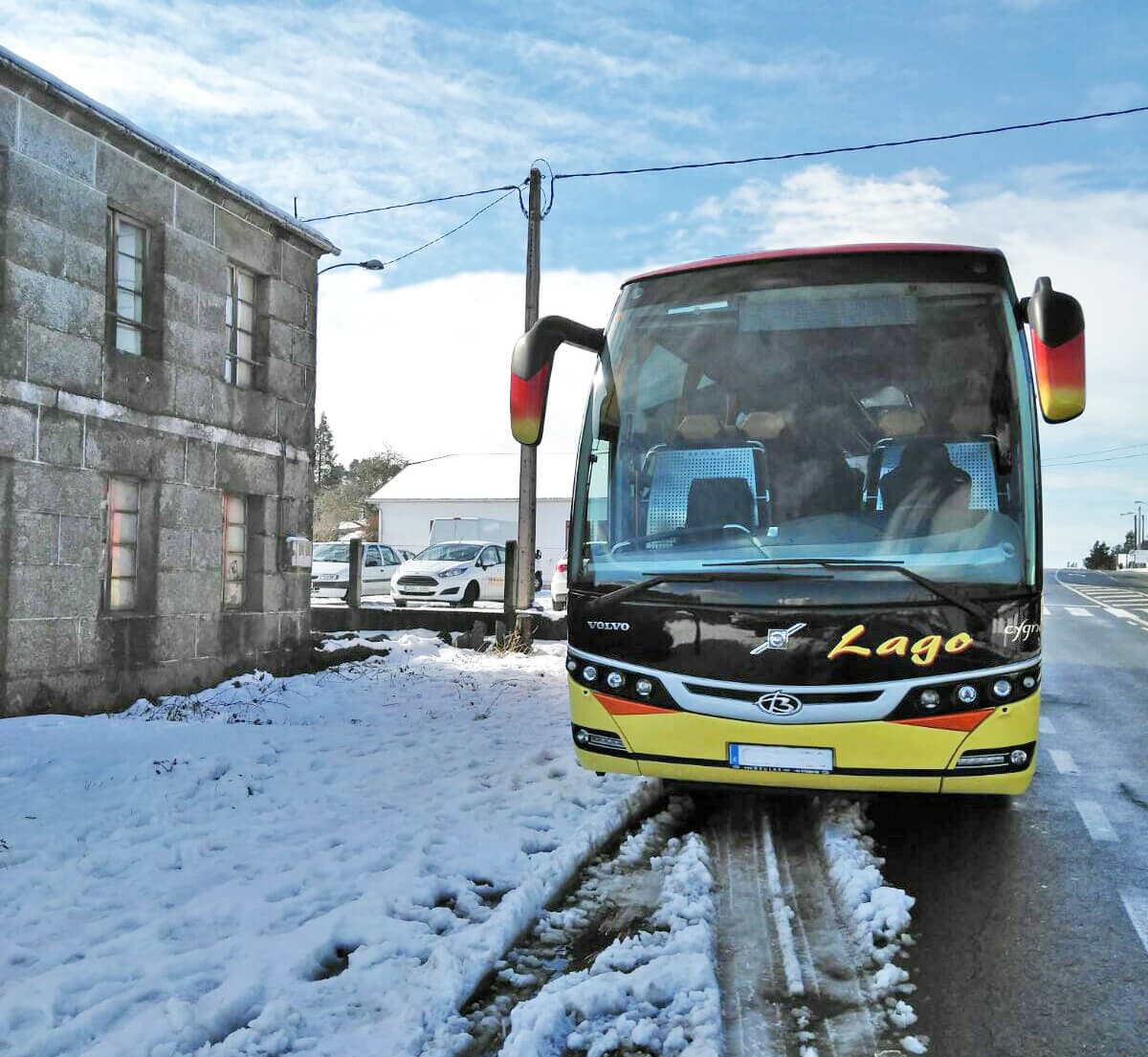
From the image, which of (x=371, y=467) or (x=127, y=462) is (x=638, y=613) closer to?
(x=127, y=462)

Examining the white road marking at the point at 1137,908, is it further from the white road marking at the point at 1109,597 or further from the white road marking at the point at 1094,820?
the white road marking at the point at 1109,597

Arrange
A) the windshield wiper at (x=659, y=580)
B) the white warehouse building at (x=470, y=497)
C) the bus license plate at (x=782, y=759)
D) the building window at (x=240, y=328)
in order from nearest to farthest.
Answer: the bus license plate at (x=782, y=759) < the windshield wiper at (x=659, y=580) < the building window at (x=240, y=328) < the white warehouse building at (x=470, y=497)

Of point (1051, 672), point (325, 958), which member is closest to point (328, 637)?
point (1051, 672)

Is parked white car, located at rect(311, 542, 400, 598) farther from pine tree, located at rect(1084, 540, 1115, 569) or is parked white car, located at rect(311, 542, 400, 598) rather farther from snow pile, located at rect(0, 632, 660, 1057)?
pine tree, located at rect(1084, 540, 1115, 569)

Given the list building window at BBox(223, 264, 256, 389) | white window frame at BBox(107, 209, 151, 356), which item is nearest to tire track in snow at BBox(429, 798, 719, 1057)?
white window frame at BBox(107, 209, 151, 356)

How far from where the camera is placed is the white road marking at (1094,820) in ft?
18.1

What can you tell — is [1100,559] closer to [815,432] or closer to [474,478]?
[474,478]

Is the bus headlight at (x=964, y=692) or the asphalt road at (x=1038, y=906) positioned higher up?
the bus headlight at (x=964, y=692)

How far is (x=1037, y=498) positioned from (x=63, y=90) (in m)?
8.34

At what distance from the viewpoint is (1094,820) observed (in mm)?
5820

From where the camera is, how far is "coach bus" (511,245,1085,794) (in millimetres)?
4637

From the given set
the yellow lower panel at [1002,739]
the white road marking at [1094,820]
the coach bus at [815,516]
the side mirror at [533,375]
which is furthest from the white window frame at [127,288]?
the white road marking at [1094,820]

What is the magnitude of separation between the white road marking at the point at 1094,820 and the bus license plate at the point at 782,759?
181 cm

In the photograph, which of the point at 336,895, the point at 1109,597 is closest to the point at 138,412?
the point at 336,895
